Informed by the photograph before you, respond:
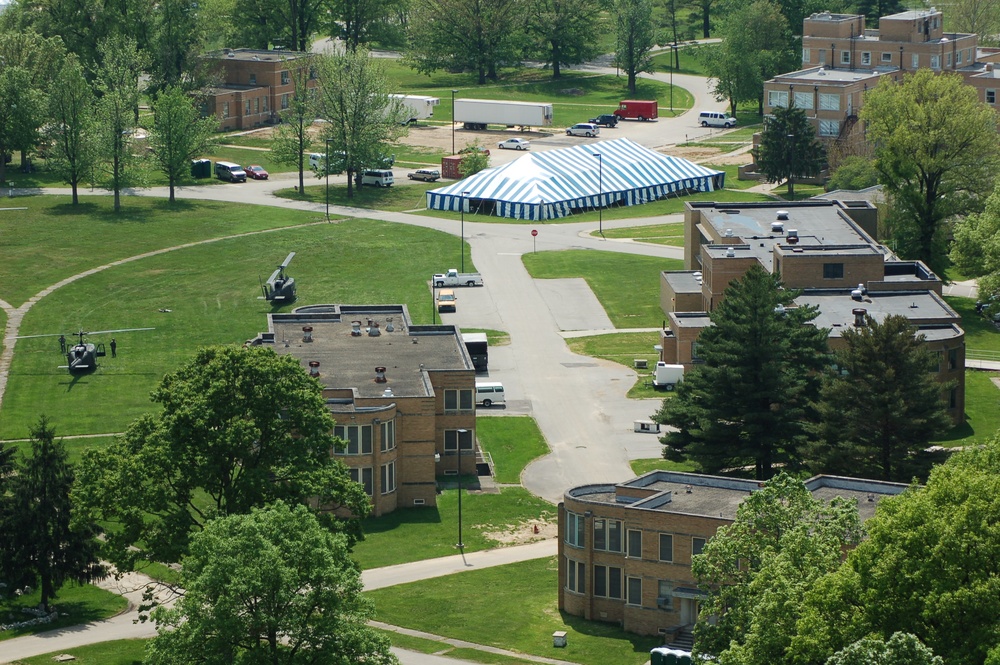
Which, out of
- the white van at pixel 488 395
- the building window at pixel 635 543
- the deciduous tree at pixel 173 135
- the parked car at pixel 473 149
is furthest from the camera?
the parked car at pixel 473 149

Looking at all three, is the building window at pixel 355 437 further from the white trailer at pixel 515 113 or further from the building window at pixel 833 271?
the white trailer at pixel 515 113

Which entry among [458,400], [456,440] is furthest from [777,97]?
[456,440]

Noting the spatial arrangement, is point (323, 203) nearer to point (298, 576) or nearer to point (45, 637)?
point (45, 637)

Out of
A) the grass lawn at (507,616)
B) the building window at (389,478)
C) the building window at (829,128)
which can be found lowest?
the grass lawn at (507,616)

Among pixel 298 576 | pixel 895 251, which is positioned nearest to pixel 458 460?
pixel 298 576

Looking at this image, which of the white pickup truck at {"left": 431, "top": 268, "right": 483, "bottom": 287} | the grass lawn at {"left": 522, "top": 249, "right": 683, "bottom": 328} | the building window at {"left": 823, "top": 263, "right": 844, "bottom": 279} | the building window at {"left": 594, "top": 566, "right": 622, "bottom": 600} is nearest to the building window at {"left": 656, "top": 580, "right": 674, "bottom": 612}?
the building window at {"left": 594, "top": 566, "right": 622, "bottom": 600}

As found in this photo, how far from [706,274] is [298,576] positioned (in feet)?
204

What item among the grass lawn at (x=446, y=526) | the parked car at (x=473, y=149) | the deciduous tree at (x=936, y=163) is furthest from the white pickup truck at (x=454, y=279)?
the parked car at (x=473, y=149)

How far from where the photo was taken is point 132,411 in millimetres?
105875

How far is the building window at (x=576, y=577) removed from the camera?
257ft

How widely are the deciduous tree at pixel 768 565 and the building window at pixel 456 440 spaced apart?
3268 centimetres

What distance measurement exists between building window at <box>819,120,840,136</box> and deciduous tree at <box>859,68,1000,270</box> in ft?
127

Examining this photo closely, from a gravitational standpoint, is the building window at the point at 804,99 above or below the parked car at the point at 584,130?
above

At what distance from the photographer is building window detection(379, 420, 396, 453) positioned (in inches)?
3620
